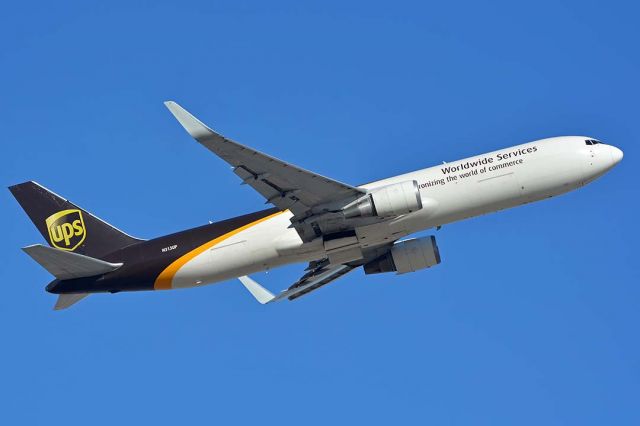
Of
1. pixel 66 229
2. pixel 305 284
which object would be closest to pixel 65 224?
pixel 66 229

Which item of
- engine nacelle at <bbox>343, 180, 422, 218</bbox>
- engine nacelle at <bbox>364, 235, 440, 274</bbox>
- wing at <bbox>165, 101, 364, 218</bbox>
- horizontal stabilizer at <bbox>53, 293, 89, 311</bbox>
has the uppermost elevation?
wing at <bbox>165, 101, 364, 218</bbox>

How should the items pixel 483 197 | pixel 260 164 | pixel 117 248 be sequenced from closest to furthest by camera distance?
pixel 260 164
pixel 483 197
pixel 117 248

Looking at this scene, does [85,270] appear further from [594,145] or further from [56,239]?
[594,145]

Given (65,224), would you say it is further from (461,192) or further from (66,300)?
(461,192)

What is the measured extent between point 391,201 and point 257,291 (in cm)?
1315

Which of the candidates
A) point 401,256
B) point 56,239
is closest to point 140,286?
point 56,239

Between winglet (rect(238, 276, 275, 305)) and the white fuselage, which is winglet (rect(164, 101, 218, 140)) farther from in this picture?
winglet (rect(238, 276, 275, 305))

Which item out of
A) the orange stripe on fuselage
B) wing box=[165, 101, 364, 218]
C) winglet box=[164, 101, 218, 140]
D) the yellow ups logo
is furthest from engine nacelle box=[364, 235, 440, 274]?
the yellow ups logo

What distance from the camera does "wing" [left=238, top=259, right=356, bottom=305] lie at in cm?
5891

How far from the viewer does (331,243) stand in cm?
5109

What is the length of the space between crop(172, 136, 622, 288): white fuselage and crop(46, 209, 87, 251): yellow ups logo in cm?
694

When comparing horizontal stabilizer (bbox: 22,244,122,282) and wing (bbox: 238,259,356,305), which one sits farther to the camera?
wing (bbox: 238,259,356,305)

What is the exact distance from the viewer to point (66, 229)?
55.6m

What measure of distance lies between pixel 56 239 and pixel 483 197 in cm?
2264
